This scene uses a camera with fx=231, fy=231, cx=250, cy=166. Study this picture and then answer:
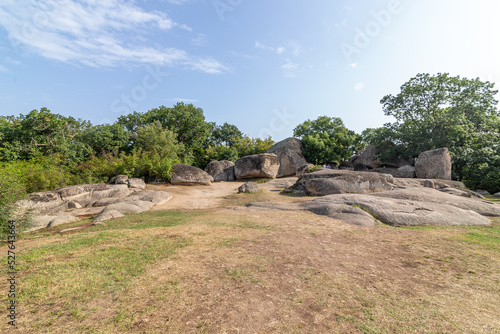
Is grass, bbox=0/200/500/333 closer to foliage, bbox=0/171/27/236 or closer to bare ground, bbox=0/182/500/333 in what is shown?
bare ground, bbox=0/182/500/333

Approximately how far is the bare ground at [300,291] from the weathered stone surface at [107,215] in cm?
211

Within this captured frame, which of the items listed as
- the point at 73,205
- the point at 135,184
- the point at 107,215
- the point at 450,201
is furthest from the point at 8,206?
the point at 450,201

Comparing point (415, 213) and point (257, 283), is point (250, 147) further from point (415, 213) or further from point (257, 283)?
point (257, 283)

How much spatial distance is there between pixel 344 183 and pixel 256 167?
10.1 m

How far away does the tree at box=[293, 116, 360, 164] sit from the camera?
89.9ft

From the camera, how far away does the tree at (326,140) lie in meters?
27.4

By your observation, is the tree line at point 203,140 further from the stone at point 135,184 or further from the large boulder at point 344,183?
the large boulder at point 344,183

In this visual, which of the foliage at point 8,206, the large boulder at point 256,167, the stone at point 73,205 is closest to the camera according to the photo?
the foliage at point 8,206

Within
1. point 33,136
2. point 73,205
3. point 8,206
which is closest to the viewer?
point 8,206

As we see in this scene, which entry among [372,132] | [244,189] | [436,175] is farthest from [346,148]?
[244,189]

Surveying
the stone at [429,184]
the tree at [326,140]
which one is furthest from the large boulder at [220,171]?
the stone at [429,184]

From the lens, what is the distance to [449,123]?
22.9 meters

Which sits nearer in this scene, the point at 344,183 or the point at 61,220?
the point at 61,220

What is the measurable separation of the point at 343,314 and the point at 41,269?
4479 mm
